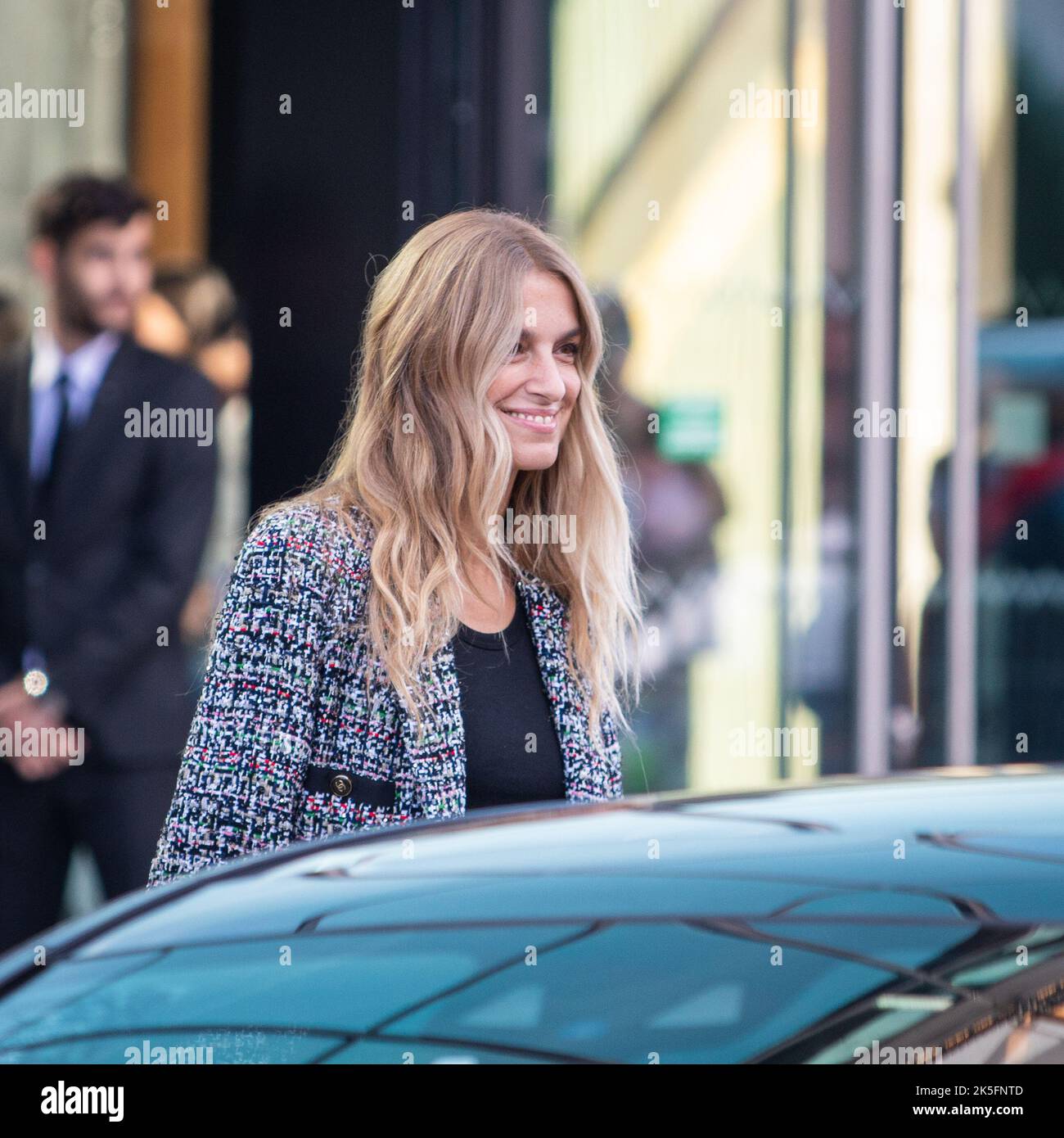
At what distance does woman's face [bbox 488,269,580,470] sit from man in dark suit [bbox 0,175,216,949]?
168 centimetres

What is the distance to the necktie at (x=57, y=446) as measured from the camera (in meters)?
3.77

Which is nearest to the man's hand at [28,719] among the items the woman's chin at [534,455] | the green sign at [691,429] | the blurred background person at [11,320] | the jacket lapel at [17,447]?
the jacket lapel at [17,447]

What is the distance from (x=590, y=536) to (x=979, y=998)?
138cm

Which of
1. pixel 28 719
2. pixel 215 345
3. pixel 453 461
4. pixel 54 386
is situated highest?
pixel 215 345

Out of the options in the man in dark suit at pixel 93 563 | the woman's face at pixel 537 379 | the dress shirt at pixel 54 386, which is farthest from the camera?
the dress shirt at pixel 54 386

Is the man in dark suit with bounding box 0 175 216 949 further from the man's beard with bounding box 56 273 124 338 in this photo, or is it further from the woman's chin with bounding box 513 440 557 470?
the woman's chin with bounding box 513 440 557 470

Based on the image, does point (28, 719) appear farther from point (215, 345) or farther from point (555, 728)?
point (555, 728)

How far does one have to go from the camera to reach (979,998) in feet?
3.43

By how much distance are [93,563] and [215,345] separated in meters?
0.96

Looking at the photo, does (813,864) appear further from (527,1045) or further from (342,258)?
(342,258)

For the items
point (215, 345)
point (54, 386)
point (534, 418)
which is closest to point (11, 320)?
point (215, 345)

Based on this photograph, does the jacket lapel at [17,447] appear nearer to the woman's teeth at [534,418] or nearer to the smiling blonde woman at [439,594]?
the smiling blonde woman at [439,594]

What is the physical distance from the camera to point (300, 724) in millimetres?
1916

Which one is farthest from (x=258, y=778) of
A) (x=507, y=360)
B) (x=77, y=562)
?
(x=77, y=562)
